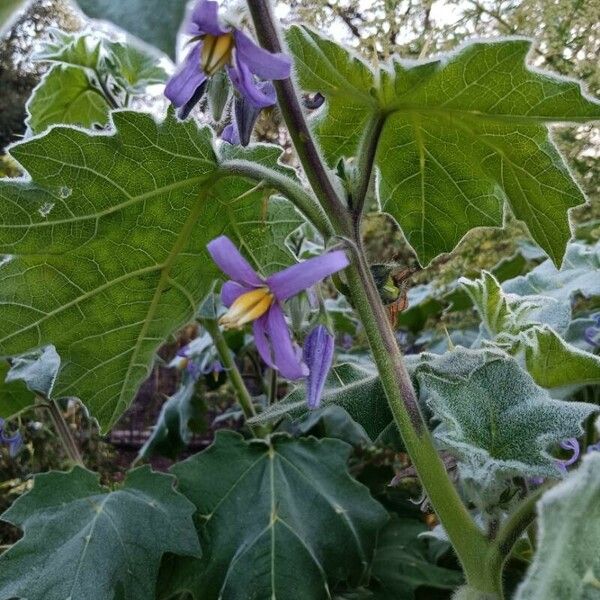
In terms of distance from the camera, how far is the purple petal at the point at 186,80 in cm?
56

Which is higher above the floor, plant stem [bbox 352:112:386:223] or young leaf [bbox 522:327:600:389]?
plant stem [bbox 352:112:386:223]

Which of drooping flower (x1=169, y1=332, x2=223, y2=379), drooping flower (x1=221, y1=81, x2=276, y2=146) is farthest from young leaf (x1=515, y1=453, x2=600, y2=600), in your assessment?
drooping flower (x1=169, y1=332, x2=223, y2=379)

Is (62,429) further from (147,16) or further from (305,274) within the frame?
(147,16)

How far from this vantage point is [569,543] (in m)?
0.36

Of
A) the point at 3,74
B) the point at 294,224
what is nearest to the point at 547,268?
the point at 294,224

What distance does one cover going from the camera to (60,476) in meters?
1.01

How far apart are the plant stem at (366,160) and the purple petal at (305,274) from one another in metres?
0.07

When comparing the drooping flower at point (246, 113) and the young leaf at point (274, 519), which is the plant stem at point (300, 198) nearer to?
the drooping flower at point (246, 113)

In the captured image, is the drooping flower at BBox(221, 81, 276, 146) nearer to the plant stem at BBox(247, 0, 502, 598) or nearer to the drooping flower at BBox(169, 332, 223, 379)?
the plant stem at BBox(247, 0, 502, 598)

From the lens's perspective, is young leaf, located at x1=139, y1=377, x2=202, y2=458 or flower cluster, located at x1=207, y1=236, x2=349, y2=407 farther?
young leaf, located at x1=139, y1=377, x2=202, y2=458

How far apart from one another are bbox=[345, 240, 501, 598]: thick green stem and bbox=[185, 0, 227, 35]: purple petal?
→ 184 millimetres

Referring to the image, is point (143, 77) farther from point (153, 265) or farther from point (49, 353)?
point (153, 265)

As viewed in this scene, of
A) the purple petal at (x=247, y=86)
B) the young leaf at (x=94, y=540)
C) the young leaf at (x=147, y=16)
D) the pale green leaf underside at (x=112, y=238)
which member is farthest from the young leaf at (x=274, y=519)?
the young leaf at (x=147, y=16)

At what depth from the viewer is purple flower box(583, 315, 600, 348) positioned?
981mm
